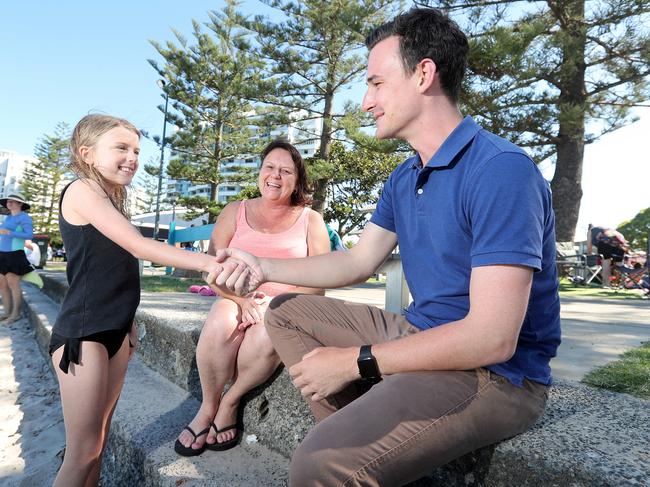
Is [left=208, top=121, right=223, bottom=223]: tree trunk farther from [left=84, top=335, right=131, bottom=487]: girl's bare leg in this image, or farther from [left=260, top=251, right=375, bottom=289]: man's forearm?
[left=260, top=251, right=375, bottom=289]: man's forearm

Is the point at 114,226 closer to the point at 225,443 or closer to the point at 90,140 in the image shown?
the point at 90,140

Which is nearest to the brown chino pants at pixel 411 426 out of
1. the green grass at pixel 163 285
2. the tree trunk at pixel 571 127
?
the green grass at pixel 163 285

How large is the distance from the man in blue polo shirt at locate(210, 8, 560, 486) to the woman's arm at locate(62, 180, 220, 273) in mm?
134

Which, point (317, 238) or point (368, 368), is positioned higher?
point (317, 238)

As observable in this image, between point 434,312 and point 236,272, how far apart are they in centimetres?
62

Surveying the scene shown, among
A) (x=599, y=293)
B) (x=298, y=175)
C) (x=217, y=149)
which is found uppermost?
(x=217, y=149)

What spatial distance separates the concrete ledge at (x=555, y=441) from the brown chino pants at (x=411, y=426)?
0.19 feet

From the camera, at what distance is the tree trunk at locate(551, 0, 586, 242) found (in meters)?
8.50

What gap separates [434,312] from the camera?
3.65ft

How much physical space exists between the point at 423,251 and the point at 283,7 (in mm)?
15132

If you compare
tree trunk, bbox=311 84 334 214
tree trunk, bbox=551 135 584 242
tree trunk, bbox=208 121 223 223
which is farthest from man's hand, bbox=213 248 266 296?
tree trunk, bbox=208 121 223 223

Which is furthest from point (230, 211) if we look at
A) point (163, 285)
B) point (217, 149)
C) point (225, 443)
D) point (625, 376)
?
point (217, 149)

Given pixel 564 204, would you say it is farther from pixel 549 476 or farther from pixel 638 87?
pixel 549 476

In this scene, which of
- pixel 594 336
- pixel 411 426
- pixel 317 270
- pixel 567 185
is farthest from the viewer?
pixel 567 185
